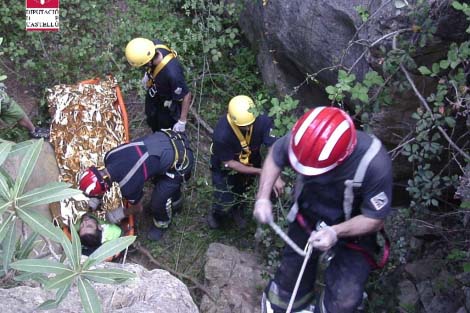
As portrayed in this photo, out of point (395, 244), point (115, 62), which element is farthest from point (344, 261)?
point (115, 62)

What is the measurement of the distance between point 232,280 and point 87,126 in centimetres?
228

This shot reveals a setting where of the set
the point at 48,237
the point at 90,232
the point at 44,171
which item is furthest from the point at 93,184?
the point at 48,237

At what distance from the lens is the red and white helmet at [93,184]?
4891 millimetres

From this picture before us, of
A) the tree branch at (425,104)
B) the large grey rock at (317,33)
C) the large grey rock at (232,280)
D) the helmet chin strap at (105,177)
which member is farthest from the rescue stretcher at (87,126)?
the tree branch at (425,104)

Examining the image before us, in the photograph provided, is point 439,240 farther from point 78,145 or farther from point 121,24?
point 121,24

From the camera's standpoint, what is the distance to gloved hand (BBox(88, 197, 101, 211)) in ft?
18.1

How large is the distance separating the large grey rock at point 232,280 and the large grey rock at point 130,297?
134 cm

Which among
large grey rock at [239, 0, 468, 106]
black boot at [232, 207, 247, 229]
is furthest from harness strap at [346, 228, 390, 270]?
black boot at [232, 207, 247, 229]

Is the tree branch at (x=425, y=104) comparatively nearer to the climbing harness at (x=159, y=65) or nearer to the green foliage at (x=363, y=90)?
the green foliage at (x=363, y=90)

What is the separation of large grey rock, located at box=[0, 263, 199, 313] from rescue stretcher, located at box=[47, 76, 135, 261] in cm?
232

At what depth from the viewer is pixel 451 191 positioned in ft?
16.2

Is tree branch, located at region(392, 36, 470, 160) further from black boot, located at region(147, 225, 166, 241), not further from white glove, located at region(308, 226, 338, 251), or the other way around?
black boot, located at region(147, 225, 166, 241)

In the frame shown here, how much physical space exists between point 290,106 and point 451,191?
1738 mm

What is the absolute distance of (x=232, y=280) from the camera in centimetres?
507
